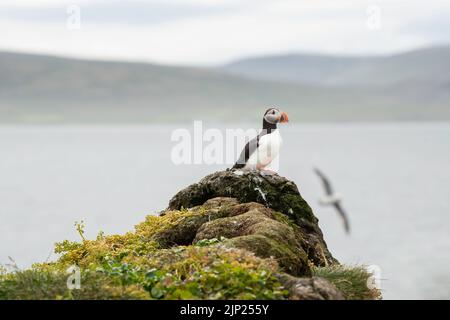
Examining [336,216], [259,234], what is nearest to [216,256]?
[259,234]

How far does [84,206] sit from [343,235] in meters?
42.0

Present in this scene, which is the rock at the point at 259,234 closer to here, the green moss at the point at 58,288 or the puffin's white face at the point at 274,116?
the green moss at the point at 58,288

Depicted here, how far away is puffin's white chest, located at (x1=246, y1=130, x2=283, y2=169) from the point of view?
15.5 m

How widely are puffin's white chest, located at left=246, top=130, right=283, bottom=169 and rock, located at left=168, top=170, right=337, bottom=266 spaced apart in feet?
6.03

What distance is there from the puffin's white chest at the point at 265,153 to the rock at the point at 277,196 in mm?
1837

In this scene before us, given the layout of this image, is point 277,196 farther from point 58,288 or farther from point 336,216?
point 336,216

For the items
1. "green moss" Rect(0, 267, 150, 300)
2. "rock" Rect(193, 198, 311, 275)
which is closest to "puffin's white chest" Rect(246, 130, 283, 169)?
"rock" Rect(193, 198, 311, 275)

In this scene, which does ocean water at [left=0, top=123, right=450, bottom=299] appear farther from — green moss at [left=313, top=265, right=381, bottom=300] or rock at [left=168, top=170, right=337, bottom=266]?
green moss at [left=313, top=265, right=381, bottom=300]

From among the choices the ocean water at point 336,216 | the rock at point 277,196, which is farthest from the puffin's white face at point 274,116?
the ocean water at point 336,216

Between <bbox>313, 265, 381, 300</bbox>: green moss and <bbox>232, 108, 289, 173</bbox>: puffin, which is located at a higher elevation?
<bbox>232, 108, 289, 173</bbox>: puffin

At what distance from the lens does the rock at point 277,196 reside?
43.3 feet

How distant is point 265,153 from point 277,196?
→ 243 centimetres

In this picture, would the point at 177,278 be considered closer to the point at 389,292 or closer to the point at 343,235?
the point at 389,292

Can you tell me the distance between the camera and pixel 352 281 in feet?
35.5
